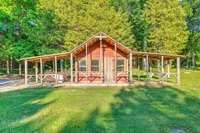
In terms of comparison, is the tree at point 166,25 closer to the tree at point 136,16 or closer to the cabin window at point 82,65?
the tree at point 136,16

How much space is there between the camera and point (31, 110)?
1287cm

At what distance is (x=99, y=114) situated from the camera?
39.1ft

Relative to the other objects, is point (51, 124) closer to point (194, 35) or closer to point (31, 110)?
point (31, 110)

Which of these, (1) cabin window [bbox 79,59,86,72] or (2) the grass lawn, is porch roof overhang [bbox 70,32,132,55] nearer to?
(1) cabin window [bbox 79,59,86,72]

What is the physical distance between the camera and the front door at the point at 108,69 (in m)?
26.9

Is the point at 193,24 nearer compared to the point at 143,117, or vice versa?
the point at 143,117

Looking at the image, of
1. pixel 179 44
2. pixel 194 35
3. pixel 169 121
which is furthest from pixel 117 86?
pixel 194 35

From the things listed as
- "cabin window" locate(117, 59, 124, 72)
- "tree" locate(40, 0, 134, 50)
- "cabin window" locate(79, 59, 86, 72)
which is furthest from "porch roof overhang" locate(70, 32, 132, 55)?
"tree" locate(40, 0, 134, 50)

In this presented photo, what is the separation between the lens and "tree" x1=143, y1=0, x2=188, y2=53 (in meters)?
39.8

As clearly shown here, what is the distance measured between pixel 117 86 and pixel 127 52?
4.04 meters

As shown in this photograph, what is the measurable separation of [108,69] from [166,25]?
16174 mm

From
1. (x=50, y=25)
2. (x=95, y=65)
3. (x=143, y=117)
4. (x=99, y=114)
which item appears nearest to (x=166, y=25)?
(x=50, y=25)

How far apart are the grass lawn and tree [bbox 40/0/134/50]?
16.6 metres

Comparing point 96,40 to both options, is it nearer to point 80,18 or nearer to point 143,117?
point 80,18
